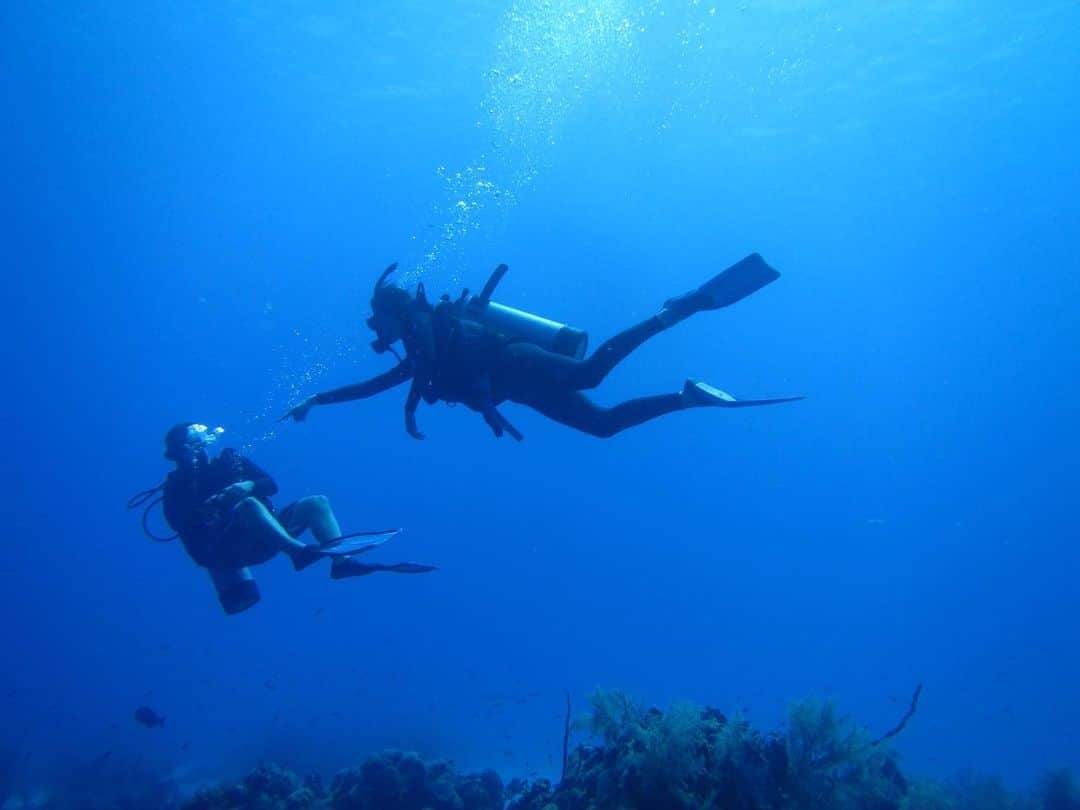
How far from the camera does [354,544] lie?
6441 mm

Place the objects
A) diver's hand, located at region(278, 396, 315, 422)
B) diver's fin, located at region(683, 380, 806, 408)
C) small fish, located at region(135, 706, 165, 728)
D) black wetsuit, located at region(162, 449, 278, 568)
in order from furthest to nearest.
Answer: small fish, located at region(135, 706, 165, 728) → diver's hand, located at region(278, 396, 315, 422) → black wetsuit, located at region(162, 449, 278, 568) → diver's fin, located at region(683, 380, 806, 408)

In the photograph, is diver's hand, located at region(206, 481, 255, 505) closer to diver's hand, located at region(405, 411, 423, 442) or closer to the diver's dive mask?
the diver's dive mask

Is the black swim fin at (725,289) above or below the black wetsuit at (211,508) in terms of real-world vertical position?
above

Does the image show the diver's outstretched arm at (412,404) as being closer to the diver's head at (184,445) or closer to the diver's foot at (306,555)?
the diver's foot at (306,555)

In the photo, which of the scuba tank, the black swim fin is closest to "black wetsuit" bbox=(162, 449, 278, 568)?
the scuba tank

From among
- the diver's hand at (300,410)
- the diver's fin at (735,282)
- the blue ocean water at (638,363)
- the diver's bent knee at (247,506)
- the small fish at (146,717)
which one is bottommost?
the diver's bent knee at (247,506)

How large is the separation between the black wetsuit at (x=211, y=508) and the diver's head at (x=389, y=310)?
1.91m

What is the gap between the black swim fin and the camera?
6.05 meters

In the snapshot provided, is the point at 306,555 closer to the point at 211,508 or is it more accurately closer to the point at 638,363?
the point at 211,508

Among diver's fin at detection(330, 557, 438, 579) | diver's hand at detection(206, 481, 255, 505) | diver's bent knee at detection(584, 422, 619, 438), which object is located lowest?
diver's fin at detection(330, 557, 438, 579)

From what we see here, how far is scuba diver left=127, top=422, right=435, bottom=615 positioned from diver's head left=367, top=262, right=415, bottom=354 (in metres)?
1.95

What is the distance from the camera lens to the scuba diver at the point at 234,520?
21.3 feet

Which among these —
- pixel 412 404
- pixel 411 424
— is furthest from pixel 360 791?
pixel 412 404

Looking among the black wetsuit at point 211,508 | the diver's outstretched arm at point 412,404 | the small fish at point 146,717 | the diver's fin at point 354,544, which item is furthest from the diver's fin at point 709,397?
the small fish at point 146,717
